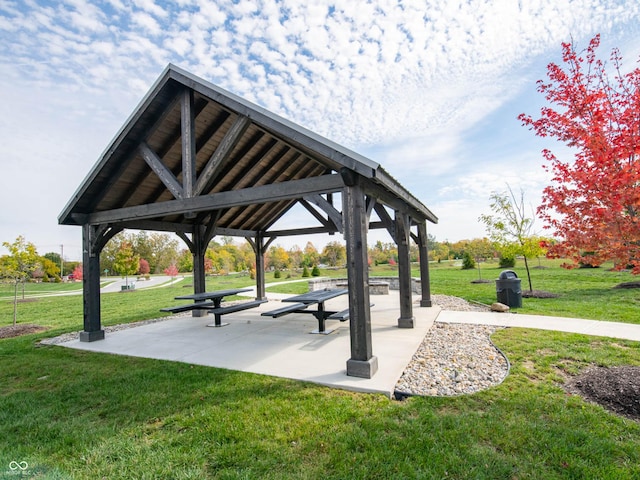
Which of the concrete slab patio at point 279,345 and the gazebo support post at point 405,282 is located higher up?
the gazebo support post at point 405,282

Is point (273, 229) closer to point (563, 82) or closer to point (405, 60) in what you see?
point (405, 60)

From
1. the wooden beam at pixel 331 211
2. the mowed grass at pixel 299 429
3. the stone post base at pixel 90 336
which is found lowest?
the mowed grass at pixel 299 429

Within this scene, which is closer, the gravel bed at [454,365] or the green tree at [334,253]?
the gravel bed at [454,365]

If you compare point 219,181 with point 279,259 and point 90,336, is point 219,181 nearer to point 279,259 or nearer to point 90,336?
point 90,336

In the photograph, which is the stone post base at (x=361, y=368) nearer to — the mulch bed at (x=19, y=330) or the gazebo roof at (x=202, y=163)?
the gazebo roof at (x=202, y=163)

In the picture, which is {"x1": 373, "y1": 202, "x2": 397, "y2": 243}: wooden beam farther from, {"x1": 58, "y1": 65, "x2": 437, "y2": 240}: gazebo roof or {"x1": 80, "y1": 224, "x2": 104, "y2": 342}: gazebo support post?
{"x1": 80, "y1": 224, "x2": 104, "y2": 342}: gazebo support post

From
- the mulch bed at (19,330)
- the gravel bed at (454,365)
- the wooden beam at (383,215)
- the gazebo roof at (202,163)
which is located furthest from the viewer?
the mulch bed at (19,330)

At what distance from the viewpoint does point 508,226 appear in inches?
478

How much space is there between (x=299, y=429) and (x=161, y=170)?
5.08m

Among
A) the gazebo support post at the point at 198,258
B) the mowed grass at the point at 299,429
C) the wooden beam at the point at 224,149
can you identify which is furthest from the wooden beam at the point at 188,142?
the gazebo support post at the point at 198,258

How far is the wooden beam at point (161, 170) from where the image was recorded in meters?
5.70

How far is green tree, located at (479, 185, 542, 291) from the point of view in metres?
11.7

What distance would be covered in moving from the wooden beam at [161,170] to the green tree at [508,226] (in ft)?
37.5

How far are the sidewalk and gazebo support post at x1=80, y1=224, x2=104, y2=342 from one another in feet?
25.4
